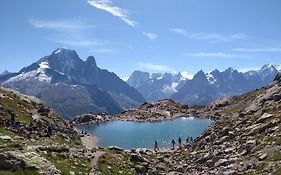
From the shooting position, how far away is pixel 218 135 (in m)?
70.4

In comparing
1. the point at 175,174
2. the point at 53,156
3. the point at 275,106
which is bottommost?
the point at 175,174

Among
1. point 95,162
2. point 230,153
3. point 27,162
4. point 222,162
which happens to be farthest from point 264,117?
→ point 27,162

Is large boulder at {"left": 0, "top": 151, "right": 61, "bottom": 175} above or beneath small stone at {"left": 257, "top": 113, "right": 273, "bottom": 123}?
beneath

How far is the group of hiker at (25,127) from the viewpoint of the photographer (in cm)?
6691

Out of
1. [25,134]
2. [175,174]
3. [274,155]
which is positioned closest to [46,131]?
[25,134]

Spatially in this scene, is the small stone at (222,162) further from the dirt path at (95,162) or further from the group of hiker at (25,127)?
the group of hiker at (25,127)

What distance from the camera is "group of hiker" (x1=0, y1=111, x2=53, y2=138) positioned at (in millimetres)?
66906

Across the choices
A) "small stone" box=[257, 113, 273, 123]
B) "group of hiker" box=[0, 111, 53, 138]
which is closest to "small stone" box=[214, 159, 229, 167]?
"small stone" box=[257, 113, 273, 123]

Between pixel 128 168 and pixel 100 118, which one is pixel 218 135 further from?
pixel 100 118

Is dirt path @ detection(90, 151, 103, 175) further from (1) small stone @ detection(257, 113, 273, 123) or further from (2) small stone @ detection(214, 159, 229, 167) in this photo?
(1) small stone @ detection(257, 113, 273, 123)

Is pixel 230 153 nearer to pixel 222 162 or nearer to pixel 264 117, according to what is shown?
pixel 222 162

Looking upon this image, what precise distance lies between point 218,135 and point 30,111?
1643 inches

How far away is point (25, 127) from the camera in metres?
71.4

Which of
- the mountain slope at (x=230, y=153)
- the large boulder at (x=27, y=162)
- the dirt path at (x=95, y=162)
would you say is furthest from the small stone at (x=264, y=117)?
the large boulder at (x=27, y=162)
